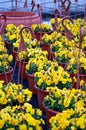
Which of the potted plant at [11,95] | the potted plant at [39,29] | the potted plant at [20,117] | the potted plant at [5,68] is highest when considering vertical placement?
the potted plant at [20,117]

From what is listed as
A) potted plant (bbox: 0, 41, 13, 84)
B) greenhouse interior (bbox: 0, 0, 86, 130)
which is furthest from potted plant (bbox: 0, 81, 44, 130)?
potted plant (bbox: 0, 41, 13, 84)

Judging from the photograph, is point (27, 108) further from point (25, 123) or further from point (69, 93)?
point (69, 93)

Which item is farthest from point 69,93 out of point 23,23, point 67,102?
point 23,23

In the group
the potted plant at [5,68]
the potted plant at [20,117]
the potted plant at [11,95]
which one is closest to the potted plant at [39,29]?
the potted plant at [5,68]

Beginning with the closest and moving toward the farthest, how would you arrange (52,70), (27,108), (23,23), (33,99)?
(27,108), (52,70), (33,99), (23,23)

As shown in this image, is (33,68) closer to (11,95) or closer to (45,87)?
(45,87)

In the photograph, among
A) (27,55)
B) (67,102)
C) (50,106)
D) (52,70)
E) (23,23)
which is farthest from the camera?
(23,23)

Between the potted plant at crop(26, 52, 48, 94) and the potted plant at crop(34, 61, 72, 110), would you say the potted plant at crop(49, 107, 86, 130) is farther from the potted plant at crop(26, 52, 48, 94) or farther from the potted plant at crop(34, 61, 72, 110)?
the potted plant at crop(26, 52, 48, 94)

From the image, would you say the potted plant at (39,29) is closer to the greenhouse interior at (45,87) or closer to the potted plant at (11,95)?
the greenhouse interior at (45,87)

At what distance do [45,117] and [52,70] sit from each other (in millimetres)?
366

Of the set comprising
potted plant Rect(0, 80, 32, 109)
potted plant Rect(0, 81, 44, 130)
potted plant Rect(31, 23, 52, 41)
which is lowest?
potted plant Rect(31, 23, 52, 41)

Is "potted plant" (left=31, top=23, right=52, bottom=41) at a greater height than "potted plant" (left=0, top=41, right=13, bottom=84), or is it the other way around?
"potted plant" (left=0, top=41, right=13, bottom=84)

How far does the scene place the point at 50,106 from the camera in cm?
213

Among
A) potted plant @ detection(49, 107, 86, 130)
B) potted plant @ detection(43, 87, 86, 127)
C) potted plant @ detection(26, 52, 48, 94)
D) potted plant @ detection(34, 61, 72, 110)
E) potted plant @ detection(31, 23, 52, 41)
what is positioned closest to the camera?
potted plant @ detection(49, 107, 86, 130)
